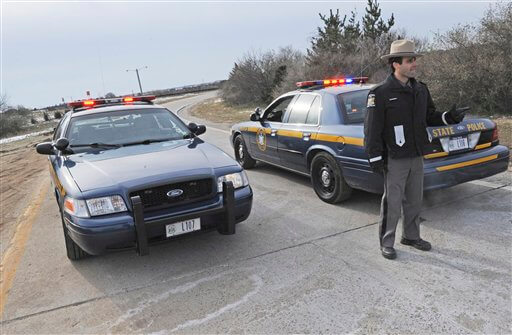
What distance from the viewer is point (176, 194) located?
3.67 meters

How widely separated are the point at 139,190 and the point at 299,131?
279 centimetres

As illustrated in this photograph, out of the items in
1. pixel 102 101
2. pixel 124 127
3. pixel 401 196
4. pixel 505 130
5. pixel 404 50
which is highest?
pixel 404 50

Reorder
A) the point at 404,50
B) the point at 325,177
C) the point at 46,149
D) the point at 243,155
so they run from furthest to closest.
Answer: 1. the point at 243,155
2. the point at 325,177
3. the point at 46,149
4. the point at 404,50

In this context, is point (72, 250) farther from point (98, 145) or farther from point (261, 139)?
point (261, 139)

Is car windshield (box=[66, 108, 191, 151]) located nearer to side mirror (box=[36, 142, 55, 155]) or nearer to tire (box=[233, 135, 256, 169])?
side mirror (box=[36, 142, 55, 155])

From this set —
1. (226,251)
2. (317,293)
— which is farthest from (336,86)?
(317,293)

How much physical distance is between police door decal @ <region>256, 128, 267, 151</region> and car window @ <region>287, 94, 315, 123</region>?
70 cm

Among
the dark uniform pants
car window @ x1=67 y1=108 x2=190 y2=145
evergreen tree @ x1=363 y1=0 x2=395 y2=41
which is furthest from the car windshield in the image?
evergreen tree @ x1=363 y1=0 x2=395 y2=41

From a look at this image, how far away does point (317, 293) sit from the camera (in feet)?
10.6

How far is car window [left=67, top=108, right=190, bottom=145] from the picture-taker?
4.77 m

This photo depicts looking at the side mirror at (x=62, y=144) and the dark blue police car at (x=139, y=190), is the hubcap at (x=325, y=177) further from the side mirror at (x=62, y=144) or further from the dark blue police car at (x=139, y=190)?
the side mirror at (x=62, y=144)

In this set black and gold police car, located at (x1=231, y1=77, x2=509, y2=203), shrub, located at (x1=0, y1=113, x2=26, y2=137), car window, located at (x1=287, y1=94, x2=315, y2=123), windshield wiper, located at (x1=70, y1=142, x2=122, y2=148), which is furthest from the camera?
shrub, located at (x1=0, y1=113, x2=26, y2=137)

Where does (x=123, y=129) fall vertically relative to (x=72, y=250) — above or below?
above

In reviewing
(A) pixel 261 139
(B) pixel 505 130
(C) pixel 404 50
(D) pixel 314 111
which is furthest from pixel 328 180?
(B) pixel 505 130
